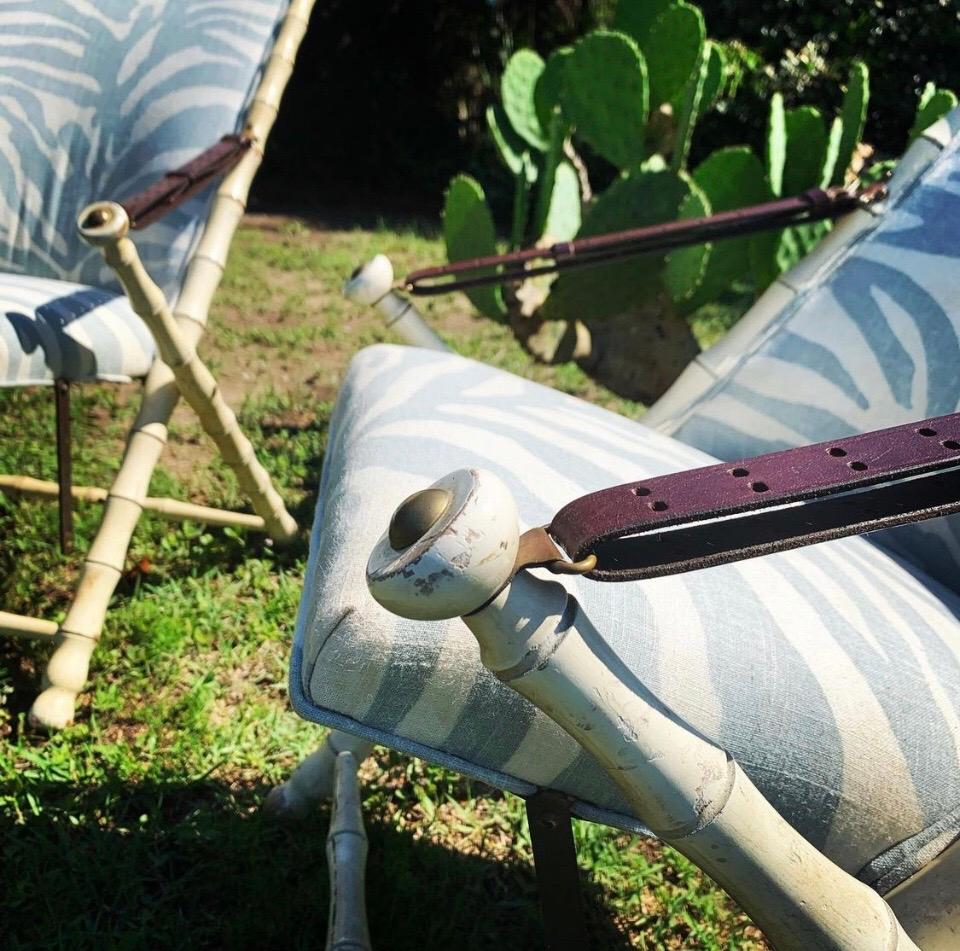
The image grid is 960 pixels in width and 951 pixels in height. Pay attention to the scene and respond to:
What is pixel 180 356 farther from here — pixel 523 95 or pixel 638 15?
pixel 638 15

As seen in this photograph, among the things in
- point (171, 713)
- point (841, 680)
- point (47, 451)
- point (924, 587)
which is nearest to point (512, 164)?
point (47, 451)

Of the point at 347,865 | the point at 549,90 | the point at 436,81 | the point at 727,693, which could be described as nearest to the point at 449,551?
the point at 727,693

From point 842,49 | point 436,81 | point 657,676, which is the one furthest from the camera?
point 436,81

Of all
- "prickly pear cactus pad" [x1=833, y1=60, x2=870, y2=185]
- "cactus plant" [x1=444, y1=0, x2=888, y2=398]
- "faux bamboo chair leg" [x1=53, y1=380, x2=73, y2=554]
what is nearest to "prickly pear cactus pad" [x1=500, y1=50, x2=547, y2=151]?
"cactus plant" [x1=444, y1=0, x2=888, y2=398]

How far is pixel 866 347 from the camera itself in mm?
1029

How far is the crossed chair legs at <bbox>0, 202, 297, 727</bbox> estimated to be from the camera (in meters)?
1.17

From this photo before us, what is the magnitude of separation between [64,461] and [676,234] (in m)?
0.90

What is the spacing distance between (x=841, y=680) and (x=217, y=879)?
2.49 feet

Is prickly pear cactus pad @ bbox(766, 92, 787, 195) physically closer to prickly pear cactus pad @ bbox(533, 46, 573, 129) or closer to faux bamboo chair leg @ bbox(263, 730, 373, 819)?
prickly pear cactus pad @ bbox(533, 46, 573, 129)

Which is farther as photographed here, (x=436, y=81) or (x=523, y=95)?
(x=436, y=81)

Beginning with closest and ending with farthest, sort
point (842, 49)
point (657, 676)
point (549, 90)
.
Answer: point (657, 676) → point (549, 90) → point (842, 49)

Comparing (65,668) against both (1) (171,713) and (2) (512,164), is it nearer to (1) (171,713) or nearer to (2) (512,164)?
(1) (171,713)

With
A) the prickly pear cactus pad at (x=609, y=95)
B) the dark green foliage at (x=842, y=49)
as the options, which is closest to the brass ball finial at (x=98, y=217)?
the prickly pear cactus pad at (x=609, y=95)

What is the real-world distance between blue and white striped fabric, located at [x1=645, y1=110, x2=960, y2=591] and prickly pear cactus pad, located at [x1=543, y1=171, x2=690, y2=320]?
813 mm
